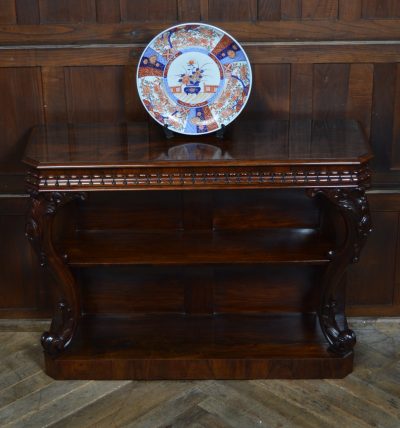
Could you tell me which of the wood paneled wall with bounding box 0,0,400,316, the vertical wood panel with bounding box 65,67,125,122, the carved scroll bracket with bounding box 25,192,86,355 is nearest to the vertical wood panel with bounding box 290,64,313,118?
the wood paneled wall with bounding box 0,0,400,316

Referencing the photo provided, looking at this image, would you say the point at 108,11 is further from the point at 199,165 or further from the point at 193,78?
the point at 199,165

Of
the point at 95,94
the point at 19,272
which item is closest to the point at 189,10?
the point at 95,94

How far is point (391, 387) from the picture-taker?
266 centimetres

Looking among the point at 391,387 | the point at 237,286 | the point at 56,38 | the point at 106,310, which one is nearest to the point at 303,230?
the point at 237,286

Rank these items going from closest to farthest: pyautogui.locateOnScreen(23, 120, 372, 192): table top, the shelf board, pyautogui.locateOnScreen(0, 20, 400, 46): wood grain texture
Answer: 1. pyautogui.locateOnScreen(23, 120, 372, 192): table top
2. the shelf board
3. pyautogui.locateOnScreen(0, 20, 400, 46): wood grain texture

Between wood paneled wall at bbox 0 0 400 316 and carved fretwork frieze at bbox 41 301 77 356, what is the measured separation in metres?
→ 0.50

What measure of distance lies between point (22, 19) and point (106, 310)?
3.78 feet

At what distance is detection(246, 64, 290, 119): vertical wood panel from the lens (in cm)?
277

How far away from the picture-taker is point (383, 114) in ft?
9.25

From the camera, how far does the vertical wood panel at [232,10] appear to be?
2695 mm

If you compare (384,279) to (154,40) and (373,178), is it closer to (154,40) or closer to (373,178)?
(373,178)

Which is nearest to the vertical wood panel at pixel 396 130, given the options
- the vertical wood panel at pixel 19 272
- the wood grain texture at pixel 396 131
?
the wood grain texture at pixel 396 131

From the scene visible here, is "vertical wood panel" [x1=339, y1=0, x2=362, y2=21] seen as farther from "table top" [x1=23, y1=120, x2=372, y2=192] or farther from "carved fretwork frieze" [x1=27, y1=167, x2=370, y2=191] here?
"carved fretwork frieze" [x1=27, y1=167, x2=370, y2=191]

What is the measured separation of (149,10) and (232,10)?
30 cm
